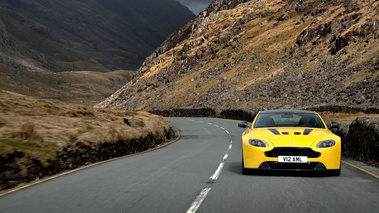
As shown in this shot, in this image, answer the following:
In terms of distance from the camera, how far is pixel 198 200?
6461 millimetres

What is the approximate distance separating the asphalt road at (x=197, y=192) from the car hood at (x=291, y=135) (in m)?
0.83

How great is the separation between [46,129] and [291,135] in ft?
26.2

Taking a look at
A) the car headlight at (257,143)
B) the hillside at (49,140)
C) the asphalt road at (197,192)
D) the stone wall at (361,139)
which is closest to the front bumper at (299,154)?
the car headlight at (257,143)

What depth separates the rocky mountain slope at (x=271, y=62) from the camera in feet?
165

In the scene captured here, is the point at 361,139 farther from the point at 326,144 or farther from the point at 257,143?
the point at 257,143

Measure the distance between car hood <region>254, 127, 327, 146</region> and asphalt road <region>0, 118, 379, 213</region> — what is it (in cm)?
83

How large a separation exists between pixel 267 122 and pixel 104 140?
22.7ft

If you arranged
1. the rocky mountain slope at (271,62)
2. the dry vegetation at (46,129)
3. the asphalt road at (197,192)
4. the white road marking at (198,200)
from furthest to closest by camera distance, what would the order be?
the rocky mountain slope at (271,62)
the dry vegetation at (46,129)
the asphalt road at (197,192)
the white road marking at (198,200)

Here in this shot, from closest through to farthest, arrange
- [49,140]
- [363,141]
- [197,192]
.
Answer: [197,192], [49,140], [363,141]

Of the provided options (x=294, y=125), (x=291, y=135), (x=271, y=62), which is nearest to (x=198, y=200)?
(x=291, y=135)

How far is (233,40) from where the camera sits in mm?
91375

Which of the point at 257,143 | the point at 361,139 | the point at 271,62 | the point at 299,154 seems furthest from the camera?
the point at 271,62

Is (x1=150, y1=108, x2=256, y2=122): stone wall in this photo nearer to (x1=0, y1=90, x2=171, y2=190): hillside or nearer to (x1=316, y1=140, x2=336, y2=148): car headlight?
(x1=0, y1=90, x2=171, y2=190): hillside

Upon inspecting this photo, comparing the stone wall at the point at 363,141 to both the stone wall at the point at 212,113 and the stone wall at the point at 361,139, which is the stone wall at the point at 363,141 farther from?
the stone wall at the point at 212,113
